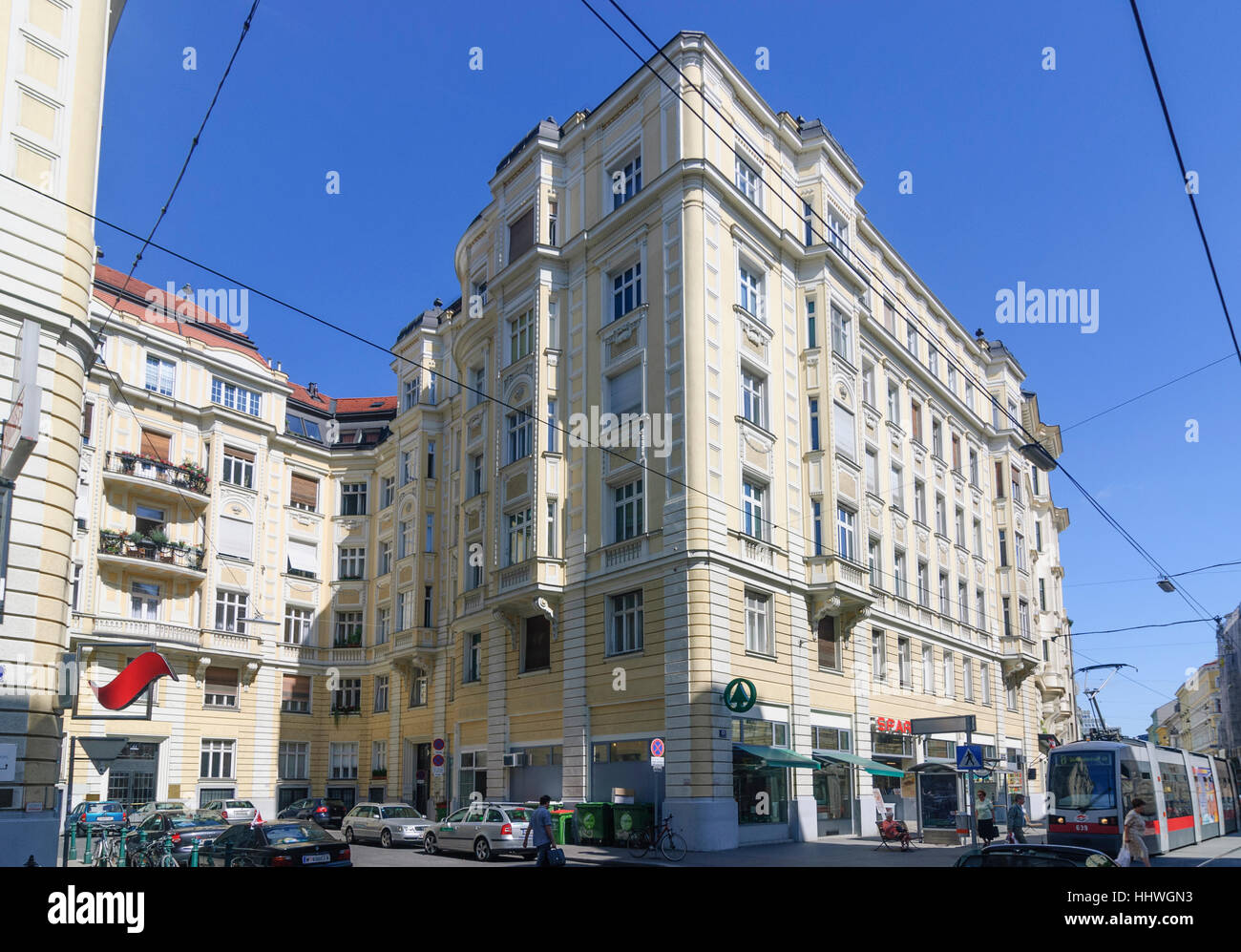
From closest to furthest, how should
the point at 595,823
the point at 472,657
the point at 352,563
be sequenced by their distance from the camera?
the point at 595,823
the point at 472,657
the point at 352,563

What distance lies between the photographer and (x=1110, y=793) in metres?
26.0

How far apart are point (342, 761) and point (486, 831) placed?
81.8 ft

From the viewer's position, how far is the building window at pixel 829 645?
112ft

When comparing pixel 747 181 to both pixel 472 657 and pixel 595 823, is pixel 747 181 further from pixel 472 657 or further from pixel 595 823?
pixel 595 823

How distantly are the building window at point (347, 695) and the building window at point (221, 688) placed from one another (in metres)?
5.88

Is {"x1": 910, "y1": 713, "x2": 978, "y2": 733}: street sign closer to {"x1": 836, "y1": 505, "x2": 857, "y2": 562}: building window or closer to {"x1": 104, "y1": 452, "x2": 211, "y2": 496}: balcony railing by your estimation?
{"x1": 836, "y1": 505, "x2": 857, "y2": 562}: building window

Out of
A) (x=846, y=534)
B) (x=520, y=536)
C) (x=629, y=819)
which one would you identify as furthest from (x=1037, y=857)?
(x=520, y=536)

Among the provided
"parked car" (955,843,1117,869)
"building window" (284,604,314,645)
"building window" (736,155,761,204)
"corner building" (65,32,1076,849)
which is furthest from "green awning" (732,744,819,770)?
"building window" (284,604,314,645)

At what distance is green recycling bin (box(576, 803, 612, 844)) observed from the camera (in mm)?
28984

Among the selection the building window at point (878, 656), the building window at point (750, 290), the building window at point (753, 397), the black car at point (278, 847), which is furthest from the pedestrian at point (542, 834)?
the building window at point (878, 656)

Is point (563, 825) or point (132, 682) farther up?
point (132, 682)

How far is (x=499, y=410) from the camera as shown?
124 ft

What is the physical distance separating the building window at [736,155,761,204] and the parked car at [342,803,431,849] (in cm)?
2208
